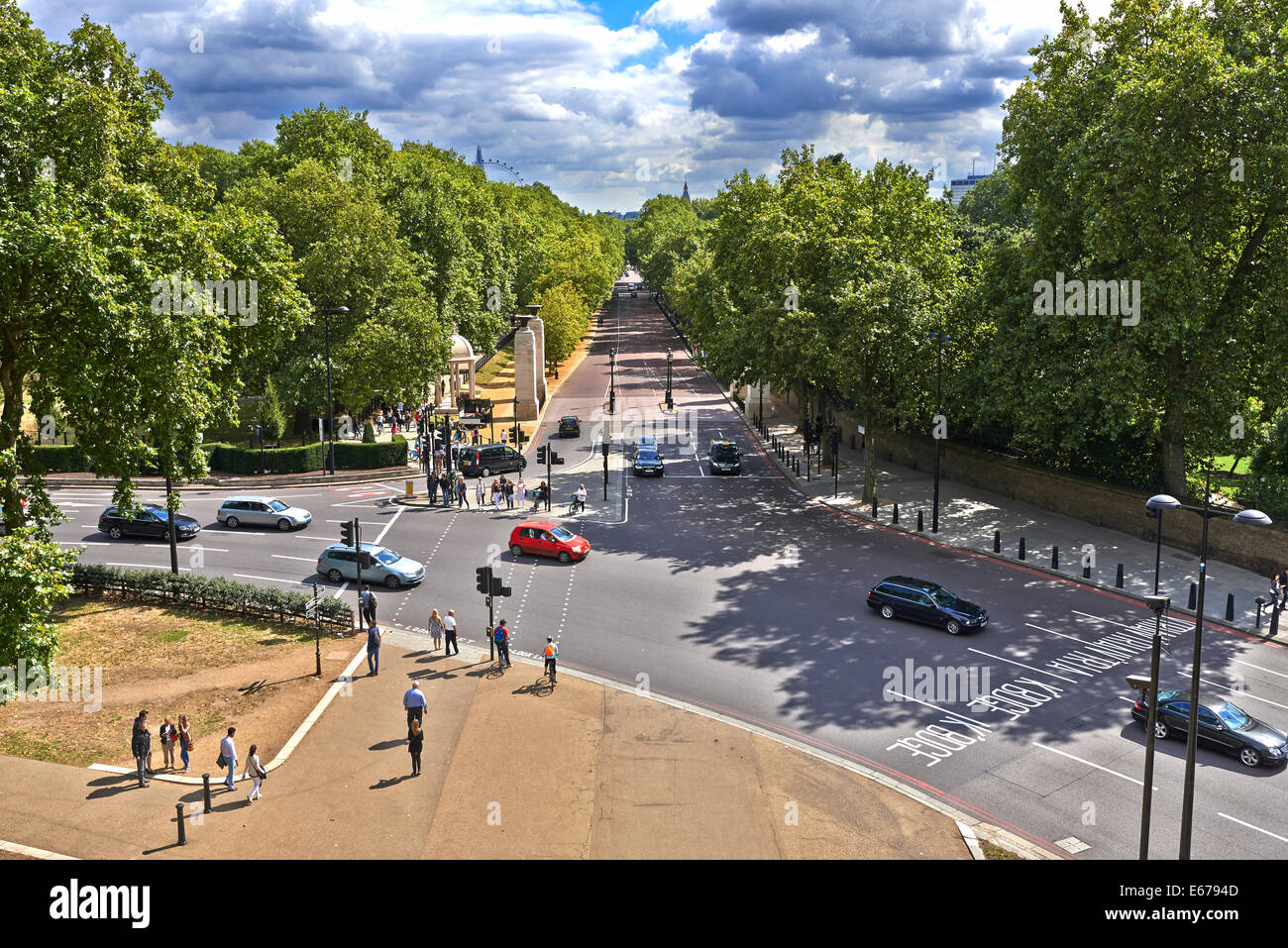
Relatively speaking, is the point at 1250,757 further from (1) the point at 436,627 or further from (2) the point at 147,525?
(2) the point at 147,525

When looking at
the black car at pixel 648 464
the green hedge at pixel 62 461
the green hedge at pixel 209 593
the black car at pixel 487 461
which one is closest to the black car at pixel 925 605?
the green hedge at pixel 209 593

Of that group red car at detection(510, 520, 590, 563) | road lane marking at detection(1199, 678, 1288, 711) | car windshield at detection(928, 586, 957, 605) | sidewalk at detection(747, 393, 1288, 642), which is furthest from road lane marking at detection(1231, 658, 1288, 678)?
red car at detection(510, 520, 590, 563)

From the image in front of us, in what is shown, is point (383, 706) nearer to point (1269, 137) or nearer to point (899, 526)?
point (899, 526)

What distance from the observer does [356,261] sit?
52344 mm

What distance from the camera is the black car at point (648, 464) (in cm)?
4759

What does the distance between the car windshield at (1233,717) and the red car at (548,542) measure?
19778mm

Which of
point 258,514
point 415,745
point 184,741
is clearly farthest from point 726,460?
point 184,741

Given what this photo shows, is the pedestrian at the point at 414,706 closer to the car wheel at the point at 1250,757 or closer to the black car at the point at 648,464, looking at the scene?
the car wheel at the point at 1250,757

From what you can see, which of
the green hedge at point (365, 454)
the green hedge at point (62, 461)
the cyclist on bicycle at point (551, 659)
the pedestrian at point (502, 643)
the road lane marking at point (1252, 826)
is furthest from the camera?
the green hedge at point (365, 454)

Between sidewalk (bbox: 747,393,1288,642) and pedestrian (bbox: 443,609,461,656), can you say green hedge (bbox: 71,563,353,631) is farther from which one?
sidewalk (bbox: 747,393,1288,642)

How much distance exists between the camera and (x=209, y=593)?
28250 mm

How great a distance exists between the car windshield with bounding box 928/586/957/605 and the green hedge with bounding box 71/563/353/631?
1642 cm

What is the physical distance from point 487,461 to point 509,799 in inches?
1241

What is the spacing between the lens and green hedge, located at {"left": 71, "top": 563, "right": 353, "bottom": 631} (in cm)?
2705
